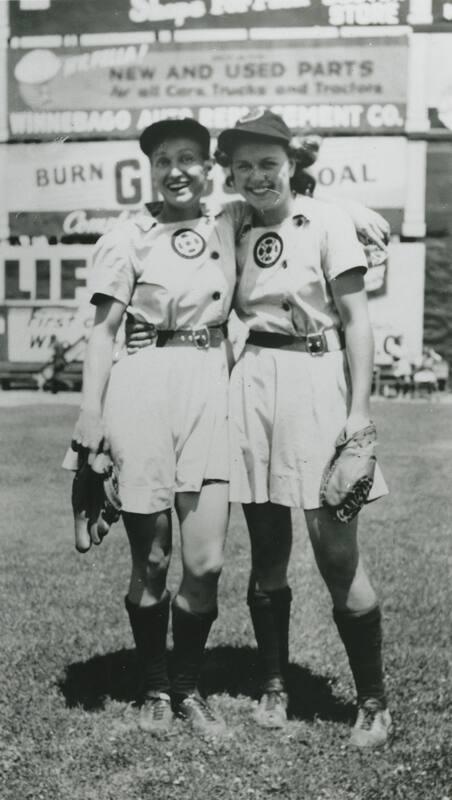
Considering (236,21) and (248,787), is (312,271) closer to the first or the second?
(248,787)

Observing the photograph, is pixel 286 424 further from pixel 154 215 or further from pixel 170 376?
pixel 154 215

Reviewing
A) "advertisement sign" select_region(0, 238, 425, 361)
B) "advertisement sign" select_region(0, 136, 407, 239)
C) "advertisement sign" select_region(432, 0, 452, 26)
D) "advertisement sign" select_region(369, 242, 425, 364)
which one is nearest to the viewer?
"advertisement sign" select_region(432, 0, 452, 26)

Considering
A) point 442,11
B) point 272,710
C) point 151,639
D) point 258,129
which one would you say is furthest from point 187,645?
point 442,11

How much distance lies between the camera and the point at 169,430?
8.22ft

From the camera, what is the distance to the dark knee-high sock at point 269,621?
9.09ft

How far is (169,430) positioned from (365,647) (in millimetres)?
845

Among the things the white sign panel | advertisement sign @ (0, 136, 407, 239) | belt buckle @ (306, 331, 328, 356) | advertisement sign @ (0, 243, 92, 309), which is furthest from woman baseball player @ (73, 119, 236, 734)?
the white sign panel

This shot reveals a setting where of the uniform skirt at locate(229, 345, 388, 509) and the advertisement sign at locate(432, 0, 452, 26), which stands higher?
the advertisement sign at locate(432, 0, 452, 26)

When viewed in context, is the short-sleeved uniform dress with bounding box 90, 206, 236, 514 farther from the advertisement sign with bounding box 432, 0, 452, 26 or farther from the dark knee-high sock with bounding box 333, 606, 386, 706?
Result: the advertisement sign with bounding box 432, 0, 452, 26

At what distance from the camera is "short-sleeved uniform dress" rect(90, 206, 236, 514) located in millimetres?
2488

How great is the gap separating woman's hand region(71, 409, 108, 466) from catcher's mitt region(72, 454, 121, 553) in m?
0.03

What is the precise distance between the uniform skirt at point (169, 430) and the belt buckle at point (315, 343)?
28 cm

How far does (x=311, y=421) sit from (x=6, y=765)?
123 cm

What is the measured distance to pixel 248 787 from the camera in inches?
87.4
